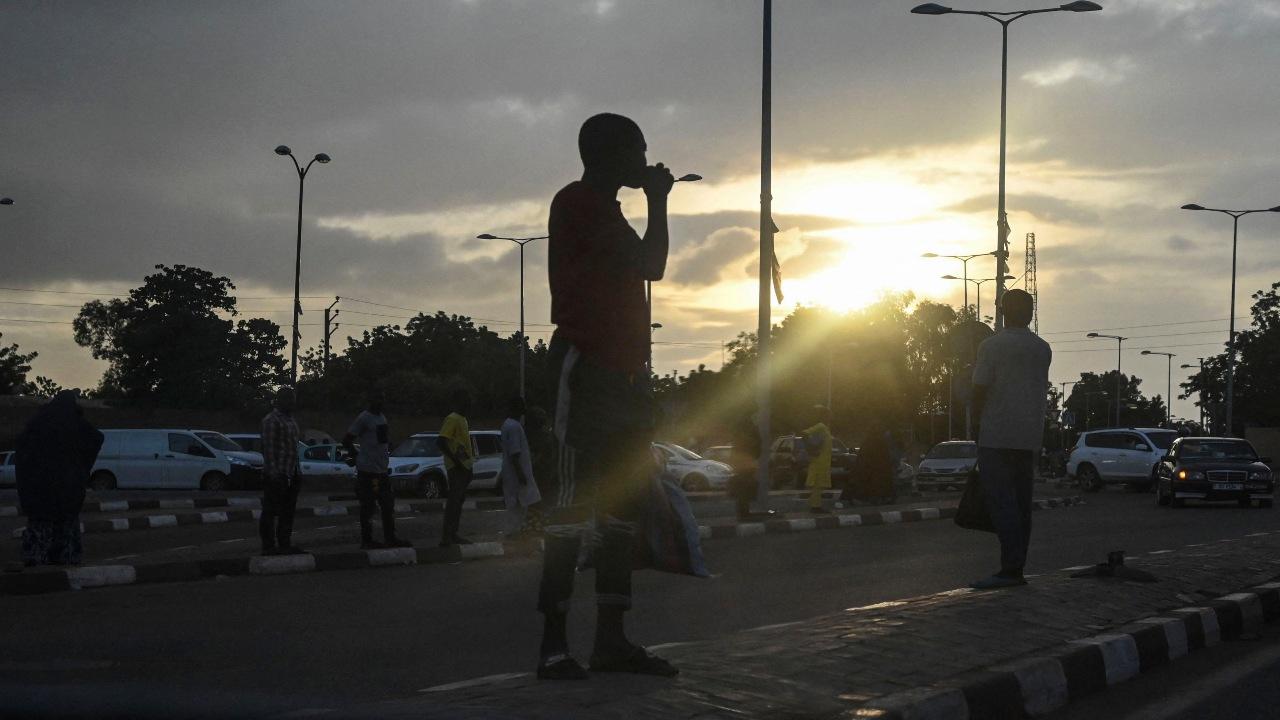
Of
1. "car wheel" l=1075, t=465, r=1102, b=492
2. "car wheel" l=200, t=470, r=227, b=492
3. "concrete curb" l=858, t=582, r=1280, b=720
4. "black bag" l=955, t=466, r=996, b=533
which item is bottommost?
"car wheel" l=200, t=470, r=227, b=492

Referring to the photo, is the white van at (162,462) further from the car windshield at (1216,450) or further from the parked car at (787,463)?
the car windshield at (1216,450)

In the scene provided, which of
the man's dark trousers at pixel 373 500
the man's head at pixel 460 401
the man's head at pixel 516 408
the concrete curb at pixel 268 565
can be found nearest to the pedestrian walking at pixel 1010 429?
the concrete curb at pixel 268 565

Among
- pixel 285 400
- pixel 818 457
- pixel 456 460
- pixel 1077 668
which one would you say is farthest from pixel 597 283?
pixel 818 457

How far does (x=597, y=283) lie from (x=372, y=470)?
38.6 ft

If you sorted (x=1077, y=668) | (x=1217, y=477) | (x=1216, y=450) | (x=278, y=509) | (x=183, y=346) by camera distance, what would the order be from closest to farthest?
(x=1077, y=668) < (x=278, y=509) < (x=1217, y=477) < (x=1216, y=450) < (x=183, y=346)

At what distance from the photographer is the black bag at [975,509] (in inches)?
357

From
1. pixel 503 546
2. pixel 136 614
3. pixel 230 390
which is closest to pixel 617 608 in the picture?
pixel 136 614

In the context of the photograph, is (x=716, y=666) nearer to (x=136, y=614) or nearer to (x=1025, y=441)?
(x=1025, y=441)

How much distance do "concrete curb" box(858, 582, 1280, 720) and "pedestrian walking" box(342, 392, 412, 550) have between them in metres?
9.69

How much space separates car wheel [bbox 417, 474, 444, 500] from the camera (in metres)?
36.6

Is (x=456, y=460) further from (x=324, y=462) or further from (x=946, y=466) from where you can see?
(x=946, y=466)

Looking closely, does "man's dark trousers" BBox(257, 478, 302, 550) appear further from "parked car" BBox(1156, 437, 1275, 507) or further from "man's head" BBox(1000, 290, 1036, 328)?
"parked car" BBox(1156, 437, 1275, 507)

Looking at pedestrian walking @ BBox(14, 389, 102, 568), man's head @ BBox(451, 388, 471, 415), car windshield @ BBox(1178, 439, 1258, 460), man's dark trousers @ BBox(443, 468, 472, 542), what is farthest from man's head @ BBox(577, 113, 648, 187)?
car windshield @ BBox(1178, 439, 1258, 460)

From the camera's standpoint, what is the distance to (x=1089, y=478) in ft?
141
